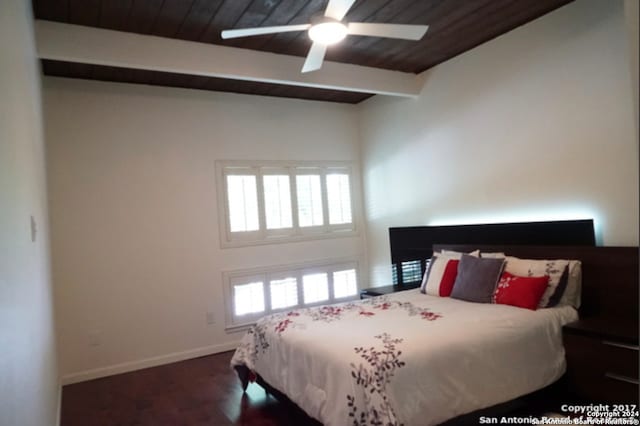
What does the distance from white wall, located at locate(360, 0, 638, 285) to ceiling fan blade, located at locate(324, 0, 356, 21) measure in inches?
74.6

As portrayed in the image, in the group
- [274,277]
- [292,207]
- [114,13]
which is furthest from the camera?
[292,207]

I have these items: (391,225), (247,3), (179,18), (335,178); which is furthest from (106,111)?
(391,225)

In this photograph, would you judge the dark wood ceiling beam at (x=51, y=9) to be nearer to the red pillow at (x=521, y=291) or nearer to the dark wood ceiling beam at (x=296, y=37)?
the dark wood ceiling beam at (x=296, y=37)

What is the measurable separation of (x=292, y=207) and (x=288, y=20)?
2313 millimetres

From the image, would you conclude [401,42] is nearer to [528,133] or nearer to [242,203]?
[528,133]

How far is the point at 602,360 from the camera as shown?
2.62 meters

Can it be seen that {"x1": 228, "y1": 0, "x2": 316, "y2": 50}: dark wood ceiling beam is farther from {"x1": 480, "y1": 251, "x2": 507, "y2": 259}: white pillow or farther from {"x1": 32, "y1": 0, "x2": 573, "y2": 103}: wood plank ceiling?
{"x1": 480, "y1": 251, "x2": 507, "y2": 259}: white pillow

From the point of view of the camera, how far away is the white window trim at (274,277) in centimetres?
458

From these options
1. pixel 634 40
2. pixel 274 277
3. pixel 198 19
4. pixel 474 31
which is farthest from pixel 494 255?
pixel 634 40

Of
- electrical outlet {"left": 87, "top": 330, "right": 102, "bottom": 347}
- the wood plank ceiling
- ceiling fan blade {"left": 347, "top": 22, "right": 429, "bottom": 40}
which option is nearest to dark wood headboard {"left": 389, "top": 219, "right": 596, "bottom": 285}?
the wood plank ceiling

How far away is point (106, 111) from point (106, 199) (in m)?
0.85

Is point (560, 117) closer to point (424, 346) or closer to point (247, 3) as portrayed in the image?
point (424, 346)

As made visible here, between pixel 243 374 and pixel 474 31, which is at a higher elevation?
pixel 474 31

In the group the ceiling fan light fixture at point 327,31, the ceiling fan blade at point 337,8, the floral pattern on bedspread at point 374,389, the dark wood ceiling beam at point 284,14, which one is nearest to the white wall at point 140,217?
the dark wood ceiling beam at point 284,14
